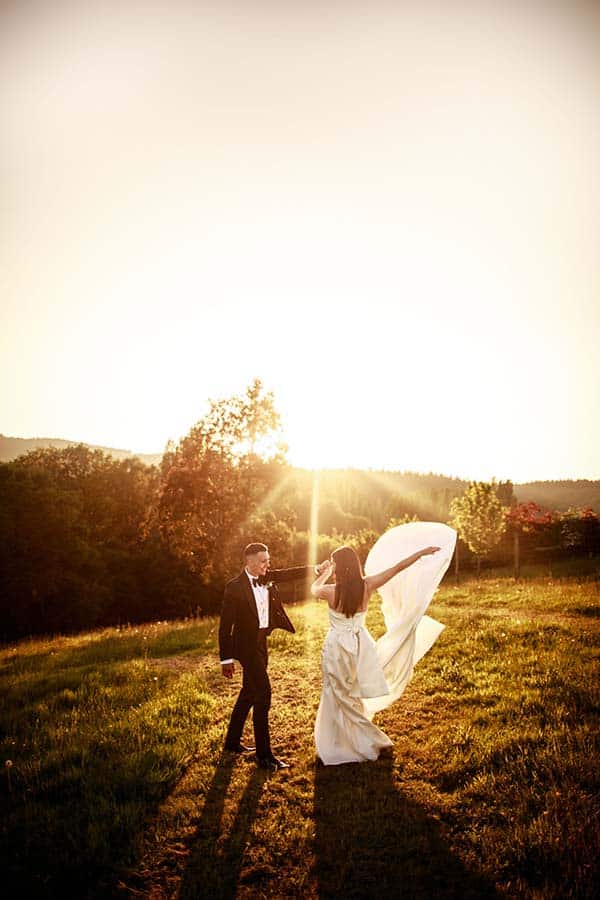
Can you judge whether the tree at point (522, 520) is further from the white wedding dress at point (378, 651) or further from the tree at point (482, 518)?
the white wedding dress at point (378, 651)

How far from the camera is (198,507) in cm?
2631

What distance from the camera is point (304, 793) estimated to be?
6297 millimetres

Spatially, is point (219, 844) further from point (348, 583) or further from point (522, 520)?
point (522, 520)

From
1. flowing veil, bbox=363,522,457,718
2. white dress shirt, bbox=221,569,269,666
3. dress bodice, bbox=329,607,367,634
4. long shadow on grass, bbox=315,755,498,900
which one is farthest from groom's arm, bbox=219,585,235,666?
flowing veil, bbox=363,522,457,718

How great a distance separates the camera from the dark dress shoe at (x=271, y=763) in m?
7.01

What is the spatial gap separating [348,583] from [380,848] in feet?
9.54

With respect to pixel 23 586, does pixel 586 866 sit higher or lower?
higher

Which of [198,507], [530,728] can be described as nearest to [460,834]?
[530,728]

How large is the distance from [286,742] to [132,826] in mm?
2842

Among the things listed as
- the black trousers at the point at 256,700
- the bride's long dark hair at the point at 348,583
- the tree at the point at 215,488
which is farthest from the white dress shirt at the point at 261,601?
the tree at the point at 215,488

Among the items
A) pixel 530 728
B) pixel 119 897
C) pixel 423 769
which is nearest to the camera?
pixel 119 897

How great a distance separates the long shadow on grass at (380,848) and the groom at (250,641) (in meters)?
1.12

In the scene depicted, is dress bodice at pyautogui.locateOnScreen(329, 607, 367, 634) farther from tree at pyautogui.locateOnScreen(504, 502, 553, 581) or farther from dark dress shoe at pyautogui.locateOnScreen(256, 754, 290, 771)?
tree at pyautogui.locateOnScreen(504, 502, 553, 581)

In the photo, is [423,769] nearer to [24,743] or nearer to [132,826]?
[132,826]
